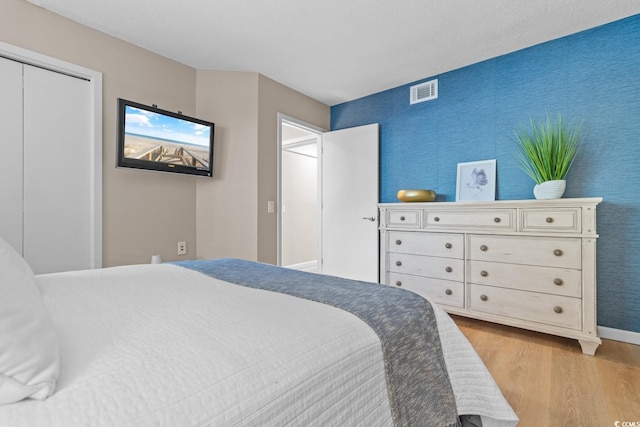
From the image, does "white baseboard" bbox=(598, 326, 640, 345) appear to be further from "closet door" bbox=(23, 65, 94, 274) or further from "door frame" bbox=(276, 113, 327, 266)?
"closet door" bbox=(23, 65, 94, 274)

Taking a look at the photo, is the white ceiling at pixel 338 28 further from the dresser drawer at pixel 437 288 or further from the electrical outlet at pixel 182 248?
the dresser drawer at pixel 437 288

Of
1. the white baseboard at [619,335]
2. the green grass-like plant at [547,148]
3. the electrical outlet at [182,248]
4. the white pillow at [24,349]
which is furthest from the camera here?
the electrical outlet at [182,248]

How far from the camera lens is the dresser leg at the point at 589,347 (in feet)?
6.91

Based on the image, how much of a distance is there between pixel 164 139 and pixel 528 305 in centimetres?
336

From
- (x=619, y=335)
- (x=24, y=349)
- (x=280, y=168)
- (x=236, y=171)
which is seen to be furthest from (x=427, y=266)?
(x=24, y=349)

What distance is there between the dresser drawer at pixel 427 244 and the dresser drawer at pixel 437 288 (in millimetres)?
245

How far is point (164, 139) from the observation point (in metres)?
2.77

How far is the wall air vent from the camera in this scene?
329 cm

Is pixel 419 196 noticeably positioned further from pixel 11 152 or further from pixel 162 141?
pixel 11 152

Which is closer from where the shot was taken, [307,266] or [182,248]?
[182,248]

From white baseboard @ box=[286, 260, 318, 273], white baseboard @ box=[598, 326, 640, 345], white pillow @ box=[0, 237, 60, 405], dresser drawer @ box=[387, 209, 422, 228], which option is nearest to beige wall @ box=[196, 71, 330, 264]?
dresser drawer @ box=[387, 209, 422, 228]

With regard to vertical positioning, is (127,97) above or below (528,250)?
above

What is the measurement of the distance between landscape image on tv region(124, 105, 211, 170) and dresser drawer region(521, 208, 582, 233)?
2.91 metres

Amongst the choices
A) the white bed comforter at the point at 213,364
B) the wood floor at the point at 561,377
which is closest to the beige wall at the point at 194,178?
the white bed comforter at the point at 213,364
